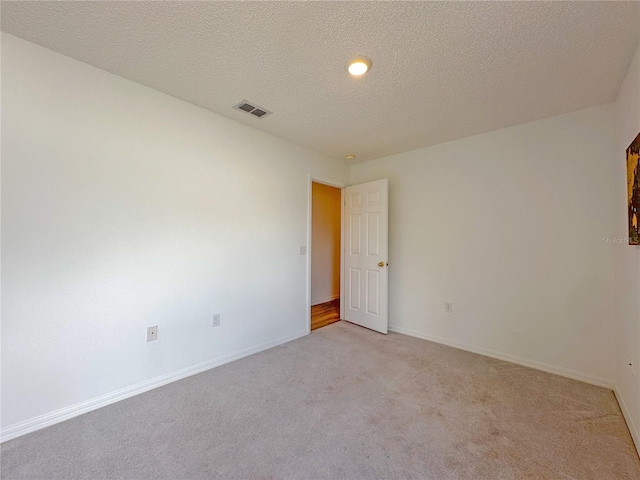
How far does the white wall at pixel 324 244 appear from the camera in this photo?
5000 mm

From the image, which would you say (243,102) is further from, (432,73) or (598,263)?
(598,263)

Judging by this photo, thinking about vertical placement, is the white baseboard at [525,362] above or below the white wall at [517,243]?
below

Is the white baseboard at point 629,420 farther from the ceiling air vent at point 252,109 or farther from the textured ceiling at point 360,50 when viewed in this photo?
the ceiling air vent at point 252,109

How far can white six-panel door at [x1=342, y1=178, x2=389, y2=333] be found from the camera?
3430mm

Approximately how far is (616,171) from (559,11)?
1.50m

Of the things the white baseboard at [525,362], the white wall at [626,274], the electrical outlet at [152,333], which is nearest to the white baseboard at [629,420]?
the white wall at [626,274]

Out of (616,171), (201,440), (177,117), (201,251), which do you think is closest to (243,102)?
(177,117)

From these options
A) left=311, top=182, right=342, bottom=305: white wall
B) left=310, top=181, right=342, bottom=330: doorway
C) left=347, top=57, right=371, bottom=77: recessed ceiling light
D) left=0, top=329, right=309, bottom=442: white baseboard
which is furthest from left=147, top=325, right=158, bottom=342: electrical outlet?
left=311, top=182, right=342, bottom=305: white wall

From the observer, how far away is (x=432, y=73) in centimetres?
184

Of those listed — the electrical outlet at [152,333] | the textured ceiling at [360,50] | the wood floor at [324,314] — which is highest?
the textured ceiling at [360,50]

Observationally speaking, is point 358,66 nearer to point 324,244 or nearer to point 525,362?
point 525,362

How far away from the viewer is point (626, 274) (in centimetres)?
187

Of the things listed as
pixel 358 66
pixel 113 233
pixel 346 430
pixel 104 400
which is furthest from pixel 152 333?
pixel 358 66

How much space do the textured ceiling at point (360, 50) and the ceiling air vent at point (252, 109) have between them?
0.21ft
